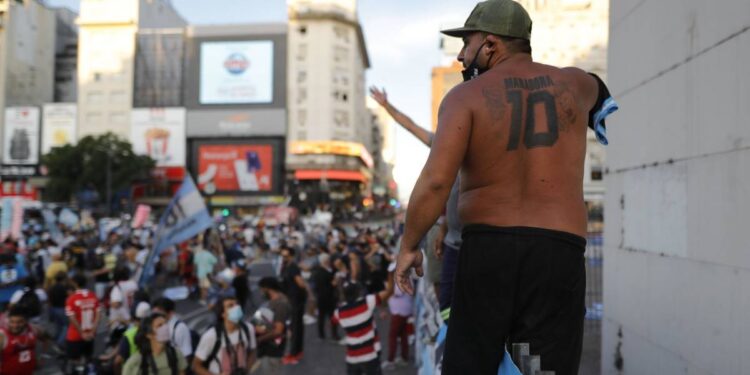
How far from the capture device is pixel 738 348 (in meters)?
2.96

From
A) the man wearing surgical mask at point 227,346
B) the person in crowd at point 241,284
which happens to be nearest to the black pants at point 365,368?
the man wearing surgical mask at point 227,346

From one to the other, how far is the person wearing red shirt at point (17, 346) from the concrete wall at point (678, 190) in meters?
6.19

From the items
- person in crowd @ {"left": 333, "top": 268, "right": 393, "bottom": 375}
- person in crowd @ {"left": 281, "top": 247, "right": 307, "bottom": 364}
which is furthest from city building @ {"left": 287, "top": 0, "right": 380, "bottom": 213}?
person in crowd @ {"left": 333, "top": 268, "right": 393, "bottom": 375}

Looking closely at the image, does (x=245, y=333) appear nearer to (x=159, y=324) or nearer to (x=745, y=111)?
(x=159, y=324)

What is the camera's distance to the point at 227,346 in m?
5.62

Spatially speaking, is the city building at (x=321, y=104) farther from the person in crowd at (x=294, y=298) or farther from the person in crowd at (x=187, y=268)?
the person in crowd at (x=294, y=298)

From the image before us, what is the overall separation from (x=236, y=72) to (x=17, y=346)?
6403 cm

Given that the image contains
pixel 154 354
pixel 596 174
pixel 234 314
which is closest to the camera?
pixel 154 354

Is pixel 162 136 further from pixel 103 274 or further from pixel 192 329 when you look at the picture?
pixel 192 329

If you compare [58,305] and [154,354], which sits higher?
[154,354]

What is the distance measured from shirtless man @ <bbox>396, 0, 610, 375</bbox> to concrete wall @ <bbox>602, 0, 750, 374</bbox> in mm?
1593

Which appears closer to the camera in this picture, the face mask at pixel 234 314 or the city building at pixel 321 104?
the face mask at pixel 234 314

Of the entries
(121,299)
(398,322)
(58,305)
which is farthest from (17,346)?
(398,322)

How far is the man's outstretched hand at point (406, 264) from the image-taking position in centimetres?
199
